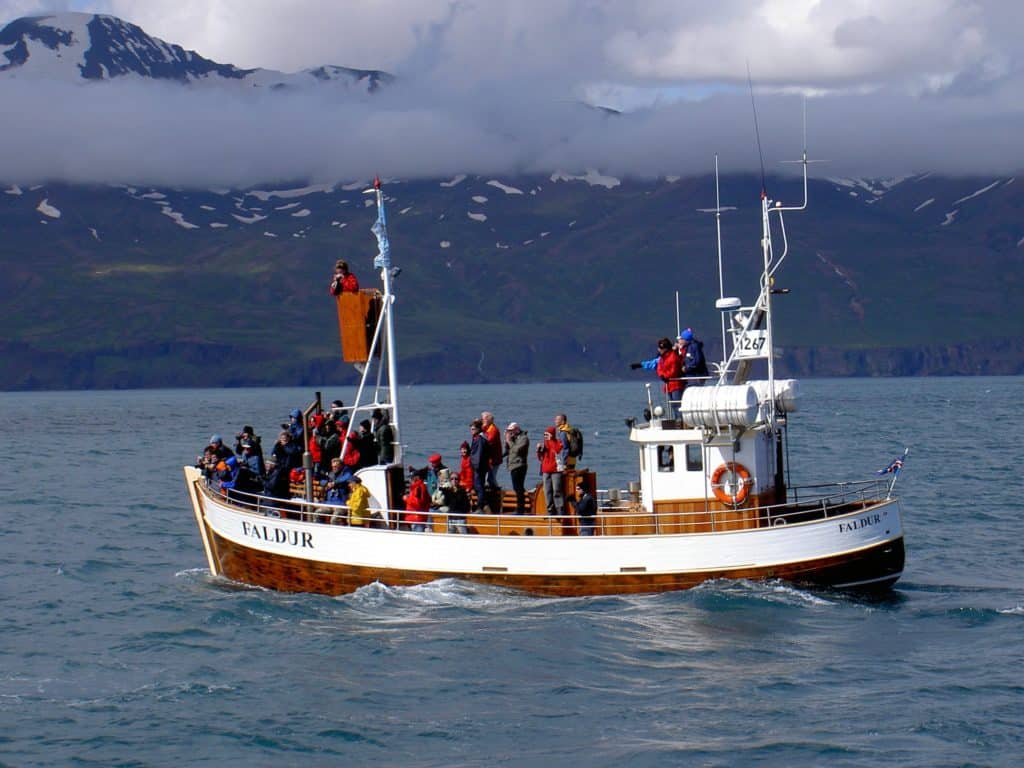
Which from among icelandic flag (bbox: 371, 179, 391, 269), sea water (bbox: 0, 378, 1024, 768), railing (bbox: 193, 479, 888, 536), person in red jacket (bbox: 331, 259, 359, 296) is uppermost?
icelandic flag (bbox: 371, 179, 391, 269)

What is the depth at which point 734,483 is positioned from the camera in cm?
3222

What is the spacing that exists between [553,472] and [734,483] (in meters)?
3.91

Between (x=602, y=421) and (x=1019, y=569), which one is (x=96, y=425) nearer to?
(x=602, y=421)

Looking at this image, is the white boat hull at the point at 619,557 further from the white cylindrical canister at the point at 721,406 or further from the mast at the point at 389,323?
the mast at the point at 389,323

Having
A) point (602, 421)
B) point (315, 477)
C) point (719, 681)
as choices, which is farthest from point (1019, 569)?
point (602, 421)

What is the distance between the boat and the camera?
31.0 meters

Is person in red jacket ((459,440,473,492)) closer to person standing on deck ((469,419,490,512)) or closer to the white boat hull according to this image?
person standing on deck ((469,419,490,512))

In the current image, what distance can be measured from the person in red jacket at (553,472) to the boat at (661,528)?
0.30 metres

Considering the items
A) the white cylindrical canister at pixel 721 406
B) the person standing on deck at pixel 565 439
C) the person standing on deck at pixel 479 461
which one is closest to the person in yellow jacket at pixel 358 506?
the person standing on deck at pixel 479 461

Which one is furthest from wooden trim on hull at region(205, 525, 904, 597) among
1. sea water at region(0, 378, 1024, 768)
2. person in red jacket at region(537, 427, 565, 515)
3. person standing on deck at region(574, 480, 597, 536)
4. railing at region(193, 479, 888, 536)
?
person in red jacket at region(537, 427, 565, 515)

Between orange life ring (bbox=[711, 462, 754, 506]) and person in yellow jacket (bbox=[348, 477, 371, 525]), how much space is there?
25.0 ft

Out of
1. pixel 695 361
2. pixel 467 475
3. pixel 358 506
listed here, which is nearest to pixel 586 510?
pixel 467 475

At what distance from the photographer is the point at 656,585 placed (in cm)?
3125

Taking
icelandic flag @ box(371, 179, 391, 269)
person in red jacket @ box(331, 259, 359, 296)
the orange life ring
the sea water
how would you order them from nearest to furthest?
the sea water, the orange life ring, icelandic flag @ box(371, 179, 391, 269), person in red jacket @ box(331, 259, 359, 296)
